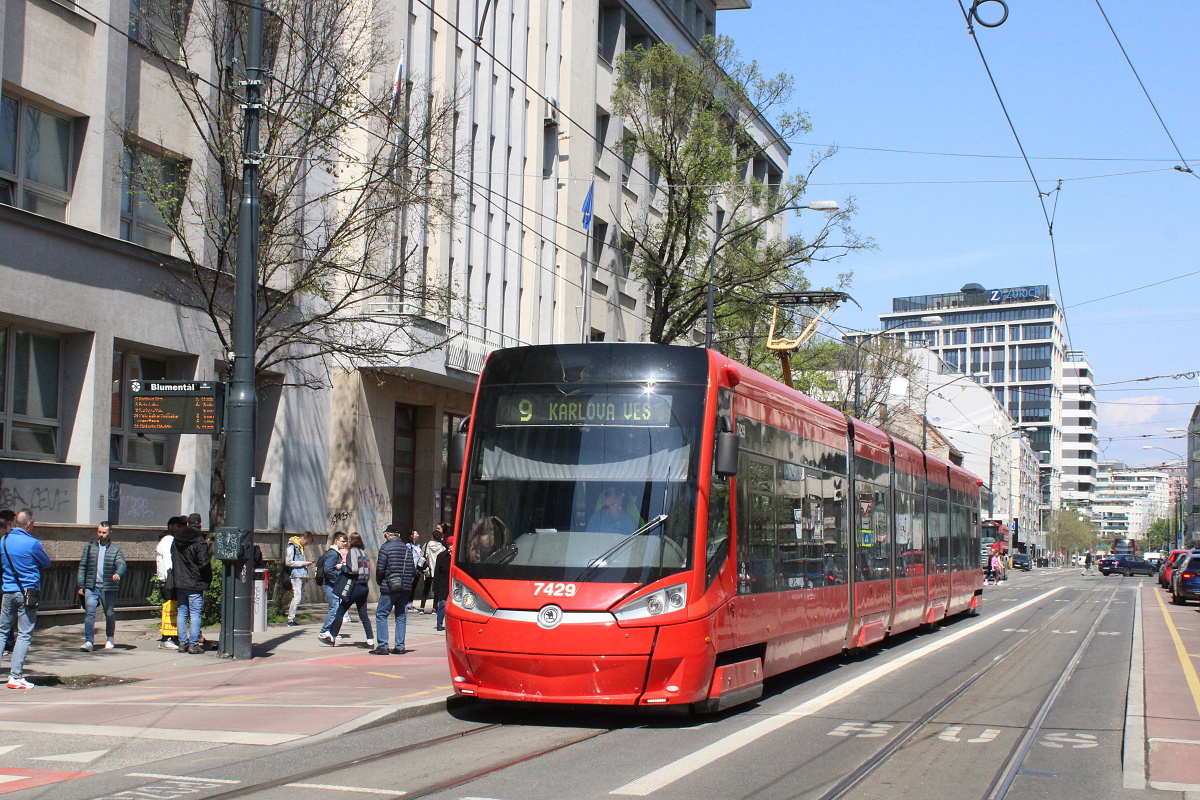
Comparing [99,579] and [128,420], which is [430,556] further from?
[99,579]

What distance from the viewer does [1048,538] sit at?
140 metres

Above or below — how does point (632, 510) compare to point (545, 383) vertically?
below

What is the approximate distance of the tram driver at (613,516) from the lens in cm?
983

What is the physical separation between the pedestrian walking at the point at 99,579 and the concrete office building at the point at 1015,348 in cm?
13927

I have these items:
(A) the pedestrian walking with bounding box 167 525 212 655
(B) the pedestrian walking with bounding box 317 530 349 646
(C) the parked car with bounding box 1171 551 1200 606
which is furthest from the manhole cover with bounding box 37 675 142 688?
(C) the parked car with bounding box 1171 551 1200 606

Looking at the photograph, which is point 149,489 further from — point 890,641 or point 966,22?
point 966,22

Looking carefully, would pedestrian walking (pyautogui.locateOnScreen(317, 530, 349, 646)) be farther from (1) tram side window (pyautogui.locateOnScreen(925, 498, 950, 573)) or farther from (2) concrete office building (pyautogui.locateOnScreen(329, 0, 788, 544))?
(1) tram side window (pyautogui.locateOnScreen(925, 498, 950, 573))

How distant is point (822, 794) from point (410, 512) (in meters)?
21.7

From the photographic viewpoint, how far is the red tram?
376 inches

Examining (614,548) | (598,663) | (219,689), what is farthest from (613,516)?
(219,689)

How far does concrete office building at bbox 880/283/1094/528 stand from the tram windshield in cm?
14242

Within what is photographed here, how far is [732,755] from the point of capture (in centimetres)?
872

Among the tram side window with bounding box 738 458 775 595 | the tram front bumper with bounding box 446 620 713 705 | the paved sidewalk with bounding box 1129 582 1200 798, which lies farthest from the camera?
the tram side window with bounding box 738 458 775 595

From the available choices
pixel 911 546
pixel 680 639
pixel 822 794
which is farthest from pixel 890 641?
pixel 822 794
